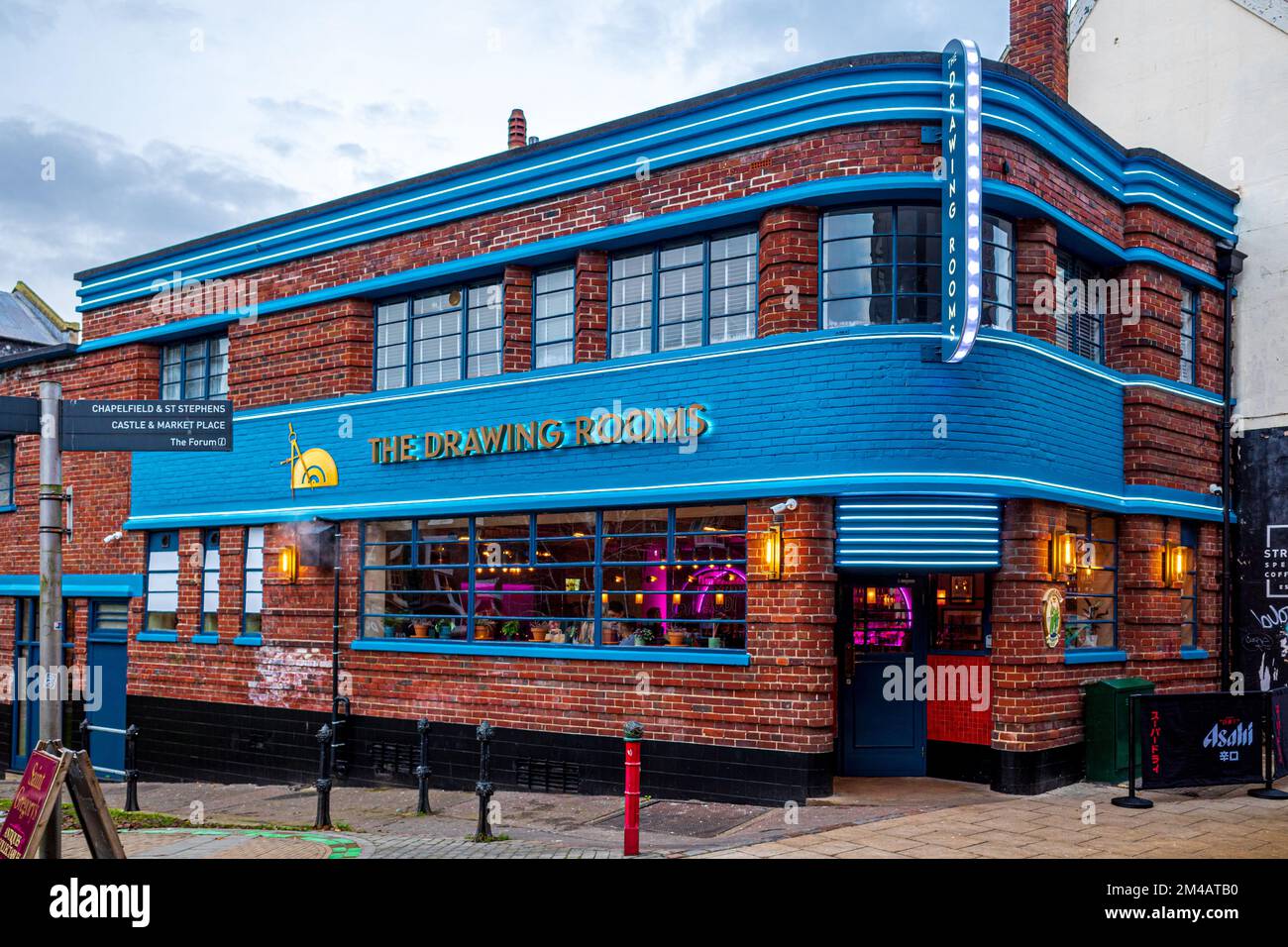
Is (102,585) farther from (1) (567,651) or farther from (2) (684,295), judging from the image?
(2) (684,295)

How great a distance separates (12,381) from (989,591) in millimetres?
18444

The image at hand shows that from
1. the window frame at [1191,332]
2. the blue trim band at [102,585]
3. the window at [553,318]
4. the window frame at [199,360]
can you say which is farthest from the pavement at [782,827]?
the window frame at [199,360]

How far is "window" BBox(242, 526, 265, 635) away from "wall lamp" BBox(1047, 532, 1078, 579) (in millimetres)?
10891

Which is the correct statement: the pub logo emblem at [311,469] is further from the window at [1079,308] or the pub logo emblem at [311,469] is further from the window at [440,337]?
the window at [1079,308]

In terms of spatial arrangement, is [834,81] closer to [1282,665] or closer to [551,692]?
[551,692]

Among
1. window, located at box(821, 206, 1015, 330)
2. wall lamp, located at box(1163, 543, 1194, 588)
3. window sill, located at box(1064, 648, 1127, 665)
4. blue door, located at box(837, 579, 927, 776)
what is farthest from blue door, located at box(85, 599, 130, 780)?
wall lamp, located at box(1163, 543, 1194, 588)

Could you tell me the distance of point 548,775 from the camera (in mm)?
13836

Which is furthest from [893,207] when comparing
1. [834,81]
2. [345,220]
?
[345,220]

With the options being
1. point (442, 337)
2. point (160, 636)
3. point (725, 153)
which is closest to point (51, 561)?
point (442, 337)

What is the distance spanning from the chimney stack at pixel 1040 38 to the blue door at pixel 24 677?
742 inches

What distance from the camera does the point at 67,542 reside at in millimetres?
20188

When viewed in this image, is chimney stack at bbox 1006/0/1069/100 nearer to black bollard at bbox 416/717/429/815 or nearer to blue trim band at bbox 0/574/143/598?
black bollard at bbox 416/717/429/815

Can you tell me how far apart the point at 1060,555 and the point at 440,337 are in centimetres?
834

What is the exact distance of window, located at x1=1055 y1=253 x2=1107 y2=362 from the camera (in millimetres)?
13948
